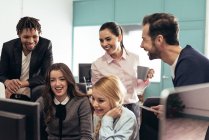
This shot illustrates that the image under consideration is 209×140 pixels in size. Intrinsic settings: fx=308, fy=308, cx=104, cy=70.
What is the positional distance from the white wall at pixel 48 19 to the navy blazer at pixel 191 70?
4042 millimetres

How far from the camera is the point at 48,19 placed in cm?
576

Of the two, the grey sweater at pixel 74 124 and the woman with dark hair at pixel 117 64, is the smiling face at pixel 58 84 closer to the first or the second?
the grey sweater at pixel 74 124

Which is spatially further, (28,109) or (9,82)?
(9,82)

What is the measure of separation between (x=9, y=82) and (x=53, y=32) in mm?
3955

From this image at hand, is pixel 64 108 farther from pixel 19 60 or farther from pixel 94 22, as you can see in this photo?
pixel 94 22

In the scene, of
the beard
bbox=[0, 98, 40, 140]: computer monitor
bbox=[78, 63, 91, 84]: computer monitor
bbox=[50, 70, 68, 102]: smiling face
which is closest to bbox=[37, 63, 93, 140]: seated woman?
bbox=[50, 70, 68, 102]: smiling face

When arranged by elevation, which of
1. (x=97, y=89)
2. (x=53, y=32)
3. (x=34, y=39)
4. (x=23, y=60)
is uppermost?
(x=53, y=32)

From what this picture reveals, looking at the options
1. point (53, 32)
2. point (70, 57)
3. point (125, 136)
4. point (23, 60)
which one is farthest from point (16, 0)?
point (125, 136)

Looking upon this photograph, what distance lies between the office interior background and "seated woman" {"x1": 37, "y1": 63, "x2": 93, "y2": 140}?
123 inches

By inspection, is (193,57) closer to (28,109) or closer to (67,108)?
(28,109)

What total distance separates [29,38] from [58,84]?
1.39ft

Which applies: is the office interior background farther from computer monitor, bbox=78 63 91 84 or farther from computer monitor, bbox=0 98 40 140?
computer monitor, bbox=0 98 40 140

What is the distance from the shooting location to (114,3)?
19.2ft

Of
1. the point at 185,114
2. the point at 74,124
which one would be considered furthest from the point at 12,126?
the point at 74,124
